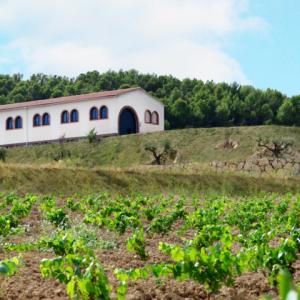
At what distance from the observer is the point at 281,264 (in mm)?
7164

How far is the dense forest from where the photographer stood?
64125 mm

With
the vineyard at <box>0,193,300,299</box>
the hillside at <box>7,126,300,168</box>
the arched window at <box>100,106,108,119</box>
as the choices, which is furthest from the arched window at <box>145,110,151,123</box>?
Answer: the vineyard at <box>0,193,300,299</box>

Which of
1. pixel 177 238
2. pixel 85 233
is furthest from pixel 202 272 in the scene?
pixel 177 238

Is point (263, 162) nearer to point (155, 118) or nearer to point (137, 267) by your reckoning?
point (155, 118)

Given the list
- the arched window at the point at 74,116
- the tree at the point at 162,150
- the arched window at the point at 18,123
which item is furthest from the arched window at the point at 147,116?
the arched window at the point at 18,123

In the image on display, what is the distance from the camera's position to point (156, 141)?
45.3 meters

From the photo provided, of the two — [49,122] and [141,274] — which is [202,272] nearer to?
[141,274]

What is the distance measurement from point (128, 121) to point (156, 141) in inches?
248

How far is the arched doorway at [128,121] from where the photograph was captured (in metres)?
50.2

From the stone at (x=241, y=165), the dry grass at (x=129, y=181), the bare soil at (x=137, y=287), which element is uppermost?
the stone at (x=241, y=165)

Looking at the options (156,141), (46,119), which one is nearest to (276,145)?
(156,141)

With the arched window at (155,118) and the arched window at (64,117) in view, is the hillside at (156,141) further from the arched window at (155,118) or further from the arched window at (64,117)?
the arched window at (155,118)

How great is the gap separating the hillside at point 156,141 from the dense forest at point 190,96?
49.3ft

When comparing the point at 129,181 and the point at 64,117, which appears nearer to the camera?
the point at 129,181
